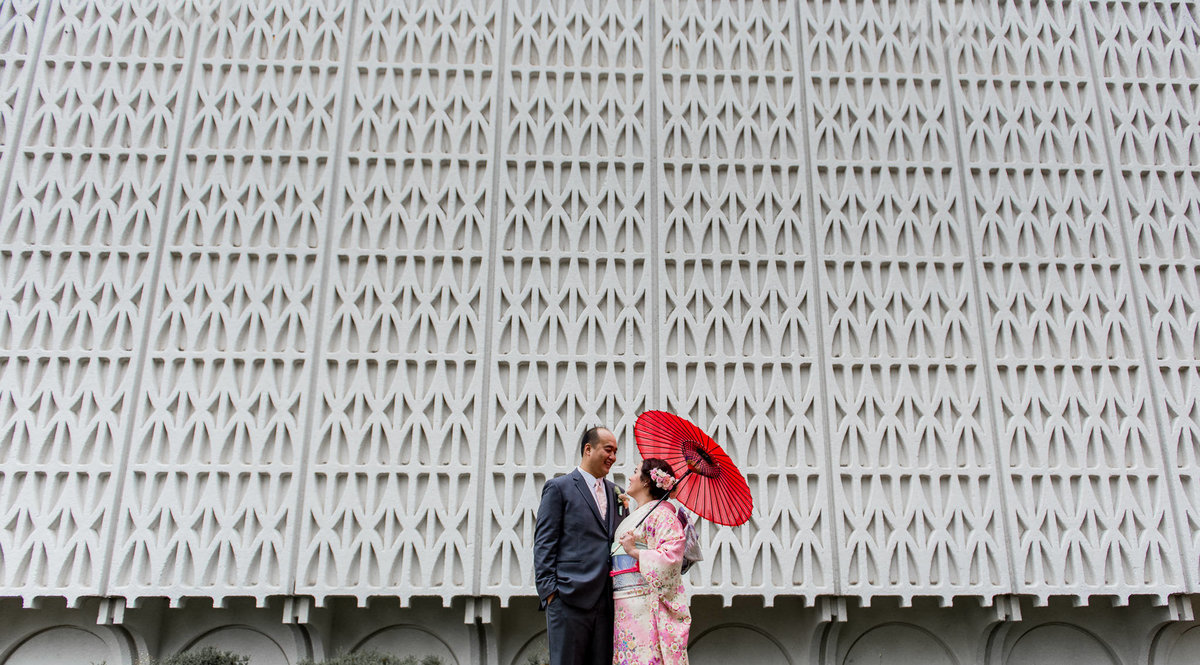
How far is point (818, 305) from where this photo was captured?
25.3ft

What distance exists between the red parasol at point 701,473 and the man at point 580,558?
0.38 metres

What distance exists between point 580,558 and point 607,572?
0.63ft

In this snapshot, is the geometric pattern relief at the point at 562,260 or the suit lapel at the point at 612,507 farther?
the geometric pattern relief at the point at 562,260

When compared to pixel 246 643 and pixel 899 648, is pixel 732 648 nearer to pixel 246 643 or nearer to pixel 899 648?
pixel 899 648

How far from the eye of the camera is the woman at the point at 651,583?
495cm

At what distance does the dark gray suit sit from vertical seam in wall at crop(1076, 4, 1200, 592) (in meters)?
5.43

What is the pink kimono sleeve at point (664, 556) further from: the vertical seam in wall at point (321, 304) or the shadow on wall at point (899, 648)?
the vertical seam in wall at point (321, 304)

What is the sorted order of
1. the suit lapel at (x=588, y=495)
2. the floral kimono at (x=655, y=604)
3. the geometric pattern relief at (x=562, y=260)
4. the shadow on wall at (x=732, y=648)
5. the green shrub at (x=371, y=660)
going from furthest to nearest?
the shadow on wall at (x=732, y=648) → the geometric pattern relief at (x=562, y=260) → the green shrub at (x=371, y=660) → the suit lapel at (x=588, y=495) → the floral kimono at (x=655, y=604)

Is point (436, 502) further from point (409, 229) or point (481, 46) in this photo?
point (481, 46)

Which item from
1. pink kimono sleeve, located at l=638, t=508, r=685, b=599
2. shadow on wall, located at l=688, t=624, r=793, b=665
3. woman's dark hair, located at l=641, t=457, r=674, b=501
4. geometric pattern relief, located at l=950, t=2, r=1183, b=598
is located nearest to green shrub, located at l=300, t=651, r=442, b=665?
shadow on wall, located at l=688, t=624, r=793, b=665

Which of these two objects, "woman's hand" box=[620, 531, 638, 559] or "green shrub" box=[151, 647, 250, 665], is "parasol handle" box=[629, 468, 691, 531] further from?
"green shrub" box=[151, 647, 250, 665]

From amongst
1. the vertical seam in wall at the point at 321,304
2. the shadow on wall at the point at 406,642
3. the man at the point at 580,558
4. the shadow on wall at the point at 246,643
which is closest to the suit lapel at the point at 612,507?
the man at the point at 580,558

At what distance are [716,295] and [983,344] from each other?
256cm

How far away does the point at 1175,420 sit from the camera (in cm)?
755
